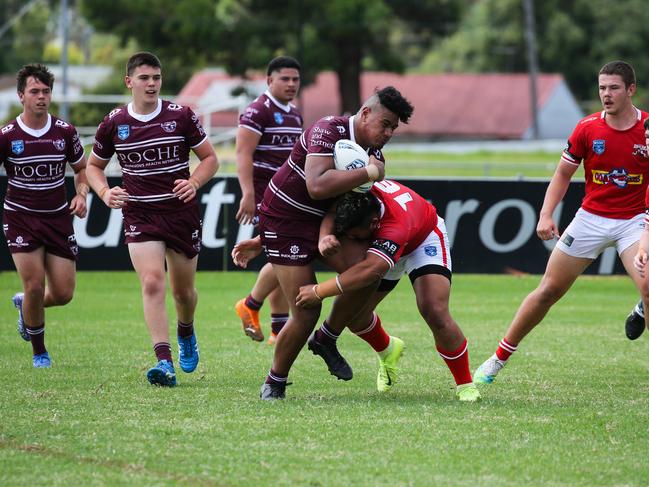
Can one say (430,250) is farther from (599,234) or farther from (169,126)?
(169,126)

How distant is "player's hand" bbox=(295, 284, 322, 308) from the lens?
7.29 meters

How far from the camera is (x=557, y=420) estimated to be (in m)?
6.97

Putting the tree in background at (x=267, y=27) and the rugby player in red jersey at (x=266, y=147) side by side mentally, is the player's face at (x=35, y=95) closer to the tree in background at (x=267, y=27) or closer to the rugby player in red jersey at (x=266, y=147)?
the rugby player in red jersey at (x=266, y=147)

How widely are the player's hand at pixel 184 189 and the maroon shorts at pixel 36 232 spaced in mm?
1378

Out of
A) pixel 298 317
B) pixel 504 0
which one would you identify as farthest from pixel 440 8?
pixel 298 317

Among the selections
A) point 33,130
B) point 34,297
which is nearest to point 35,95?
point 33,130

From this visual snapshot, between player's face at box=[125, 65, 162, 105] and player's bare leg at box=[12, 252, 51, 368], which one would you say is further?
player's bare leg at box=[12, 252, 51, 368]

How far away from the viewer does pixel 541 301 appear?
8.22 meters

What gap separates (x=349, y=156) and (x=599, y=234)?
7.07ft

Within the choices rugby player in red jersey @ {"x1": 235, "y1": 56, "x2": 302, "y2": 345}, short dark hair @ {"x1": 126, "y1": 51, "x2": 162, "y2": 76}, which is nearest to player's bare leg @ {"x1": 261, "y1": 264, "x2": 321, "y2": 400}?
short dark hair @ {"x1": 126, "y1": 51, "x2": 162, "y2": 76}

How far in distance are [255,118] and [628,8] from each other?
57640 mm

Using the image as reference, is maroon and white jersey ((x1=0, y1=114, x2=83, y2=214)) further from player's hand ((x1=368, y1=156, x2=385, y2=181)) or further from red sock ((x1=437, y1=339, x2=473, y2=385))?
red sock ((x1=437, y1=339, x2=473, y2=385))

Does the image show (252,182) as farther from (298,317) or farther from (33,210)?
(298,317)

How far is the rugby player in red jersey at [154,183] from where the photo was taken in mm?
8195
